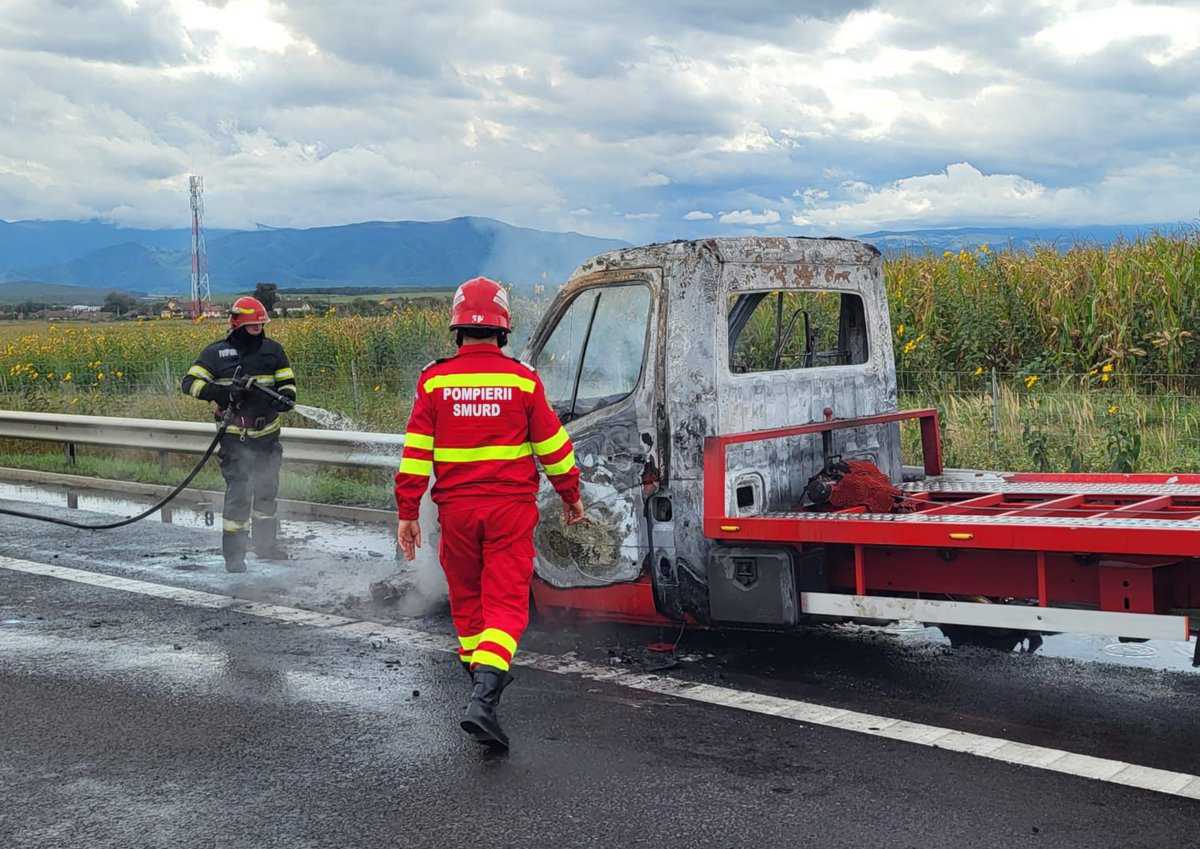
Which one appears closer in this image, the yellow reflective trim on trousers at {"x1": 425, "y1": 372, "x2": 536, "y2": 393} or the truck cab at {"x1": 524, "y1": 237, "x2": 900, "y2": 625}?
the yellow reflective trim on trousers at {"x1": 425, "y1": 372, "x2": 536, "y2": 393}

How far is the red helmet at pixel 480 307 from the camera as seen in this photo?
5277 millimetres

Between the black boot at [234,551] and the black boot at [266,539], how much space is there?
0.40m

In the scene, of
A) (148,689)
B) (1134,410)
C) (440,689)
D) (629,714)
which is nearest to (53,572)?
(148,689)

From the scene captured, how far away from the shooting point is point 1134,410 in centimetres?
1041

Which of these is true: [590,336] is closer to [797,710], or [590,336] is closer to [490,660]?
[490,660]

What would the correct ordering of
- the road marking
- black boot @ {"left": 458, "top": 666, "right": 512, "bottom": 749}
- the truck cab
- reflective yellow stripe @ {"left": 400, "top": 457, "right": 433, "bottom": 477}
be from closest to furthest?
the road marking, black boot @ {"left": 458, "top": 666, "right": 512, "bottom": 749}, reflective yellow stripe @ {"left": 400, "top": 457, "right": 433, "bottom": 477}, the truck cab

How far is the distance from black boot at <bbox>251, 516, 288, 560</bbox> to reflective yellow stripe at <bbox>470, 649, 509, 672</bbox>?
170 inches

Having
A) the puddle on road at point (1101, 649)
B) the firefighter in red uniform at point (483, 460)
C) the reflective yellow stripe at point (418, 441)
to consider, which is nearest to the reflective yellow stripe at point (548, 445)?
the firefighter in red uniform at point (483, 460)

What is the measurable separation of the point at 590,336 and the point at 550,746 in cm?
218

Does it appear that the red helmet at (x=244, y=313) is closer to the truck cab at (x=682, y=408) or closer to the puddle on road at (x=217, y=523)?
the puddle on road at (x=217, y=523)

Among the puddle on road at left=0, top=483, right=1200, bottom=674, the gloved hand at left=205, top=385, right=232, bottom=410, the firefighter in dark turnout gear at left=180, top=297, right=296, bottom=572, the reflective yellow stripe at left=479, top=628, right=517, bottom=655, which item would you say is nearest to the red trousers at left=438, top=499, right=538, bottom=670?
the reflective yellow stripe at left=479, top=628, right=517, bottom=655

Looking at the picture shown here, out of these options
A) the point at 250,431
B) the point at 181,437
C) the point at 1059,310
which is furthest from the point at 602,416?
the point at 1059,310

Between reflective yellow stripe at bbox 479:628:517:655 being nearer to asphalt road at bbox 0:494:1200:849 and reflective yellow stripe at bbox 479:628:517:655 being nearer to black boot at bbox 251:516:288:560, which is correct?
asphalt road at bbox 0:494:1200:849

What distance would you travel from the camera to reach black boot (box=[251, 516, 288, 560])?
30.1ft
